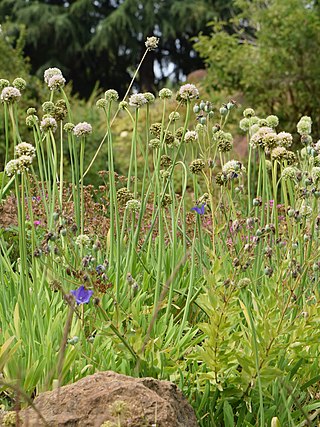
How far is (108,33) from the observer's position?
19.8 metres

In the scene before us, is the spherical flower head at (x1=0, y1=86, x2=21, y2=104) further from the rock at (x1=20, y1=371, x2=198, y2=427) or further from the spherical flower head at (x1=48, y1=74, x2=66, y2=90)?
the rock at (x1=20, y1=371, x2=198, y2=427)

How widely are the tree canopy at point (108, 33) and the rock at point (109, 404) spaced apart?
17.9m

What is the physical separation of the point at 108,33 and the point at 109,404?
18977mm

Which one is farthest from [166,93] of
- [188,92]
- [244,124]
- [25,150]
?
[25,150]

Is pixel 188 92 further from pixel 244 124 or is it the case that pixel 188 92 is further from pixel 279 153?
pixel 244 124

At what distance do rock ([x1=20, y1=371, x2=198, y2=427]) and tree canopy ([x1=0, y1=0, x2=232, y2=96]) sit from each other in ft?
58.6

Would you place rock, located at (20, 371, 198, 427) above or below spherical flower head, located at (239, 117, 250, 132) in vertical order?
below

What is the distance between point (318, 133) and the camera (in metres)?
9.86

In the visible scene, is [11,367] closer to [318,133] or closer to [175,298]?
[175,298]

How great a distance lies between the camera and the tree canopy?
19.6m

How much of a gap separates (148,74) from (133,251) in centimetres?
1899

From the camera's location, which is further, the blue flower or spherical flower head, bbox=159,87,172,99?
spherical flower head, bbox=159,87,172,99

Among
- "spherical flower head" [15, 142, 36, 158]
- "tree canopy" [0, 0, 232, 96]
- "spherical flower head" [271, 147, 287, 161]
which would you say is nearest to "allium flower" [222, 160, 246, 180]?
"spherical flower head" [271, 147, 287, 161]

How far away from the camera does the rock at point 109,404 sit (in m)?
1.70
